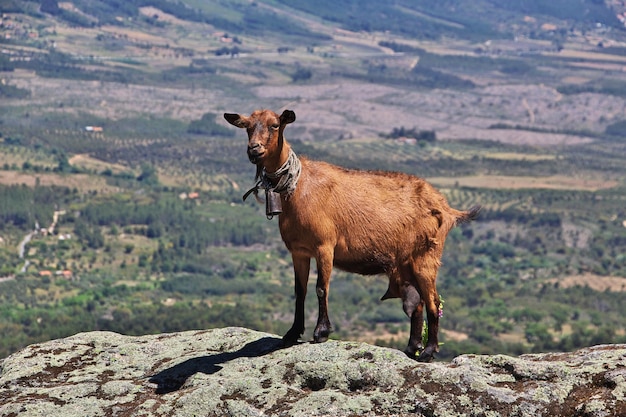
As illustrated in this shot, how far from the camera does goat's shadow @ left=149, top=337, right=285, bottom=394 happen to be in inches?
708

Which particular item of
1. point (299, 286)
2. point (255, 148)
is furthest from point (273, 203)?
point (299, 286)

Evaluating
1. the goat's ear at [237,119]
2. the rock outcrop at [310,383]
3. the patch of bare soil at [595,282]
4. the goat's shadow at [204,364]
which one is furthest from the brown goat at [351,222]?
the patch of bare soil at [595,282]

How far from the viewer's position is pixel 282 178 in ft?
62.3

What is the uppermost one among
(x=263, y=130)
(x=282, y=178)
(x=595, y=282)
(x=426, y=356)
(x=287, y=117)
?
(x=287, y=117)

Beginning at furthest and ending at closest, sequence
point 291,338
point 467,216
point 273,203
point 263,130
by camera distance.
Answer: point 467,216
point 291,338
point 273,203
point 263,130

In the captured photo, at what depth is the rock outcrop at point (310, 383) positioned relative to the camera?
15.9 metres

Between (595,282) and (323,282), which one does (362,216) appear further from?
(595,282)

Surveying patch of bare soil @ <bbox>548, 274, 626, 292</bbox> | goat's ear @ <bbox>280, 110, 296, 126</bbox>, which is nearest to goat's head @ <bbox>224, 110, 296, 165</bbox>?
goat's ear @ <bbox>280, 110, 296, 126</bbox>

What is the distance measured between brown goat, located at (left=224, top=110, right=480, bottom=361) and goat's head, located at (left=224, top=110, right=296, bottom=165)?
1 centimetres

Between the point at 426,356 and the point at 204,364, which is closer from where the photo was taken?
the point at 204,364

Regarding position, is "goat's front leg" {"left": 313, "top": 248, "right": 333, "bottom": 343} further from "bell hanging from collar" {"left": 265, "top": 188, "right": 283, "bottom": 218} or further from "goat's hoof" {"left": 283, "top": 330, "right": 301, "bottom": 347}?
"bell hanging from collar" {"left": 265, "top": 188, "right": 283, "bottom": 218}

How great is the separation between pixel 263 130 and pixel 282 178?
2.84 ft

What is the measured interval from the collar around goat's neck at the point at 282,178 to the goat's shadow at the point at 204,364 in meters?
2.29

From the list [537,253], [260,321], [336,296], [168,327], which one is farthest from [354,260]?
[537,253]
